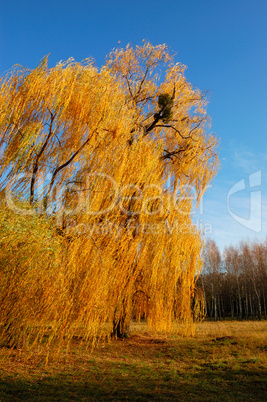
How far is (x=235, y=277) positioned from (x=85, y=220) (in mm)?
27975

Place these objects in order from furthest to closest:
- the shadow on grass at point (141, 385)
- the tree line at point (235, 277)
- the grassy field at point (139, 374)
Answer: the tree line at point (235, 277)
the grassy field at point (139, 374)
the shadow on grass at point (141, 385)

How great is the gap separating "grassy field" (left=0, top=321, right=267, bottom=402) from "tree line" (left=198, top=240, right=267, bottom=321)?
2194 centimetres

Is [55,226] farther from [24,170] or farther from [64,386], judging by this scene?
[64,386]

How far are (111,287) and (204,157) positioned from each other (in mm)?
5487

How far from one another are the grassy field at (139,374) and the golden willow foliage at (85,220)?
650mm

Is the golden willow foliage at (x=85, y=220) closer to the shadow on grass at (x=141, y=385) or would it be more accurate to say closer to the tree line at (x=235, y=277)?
the shadow on grass at (x=141, y=385)

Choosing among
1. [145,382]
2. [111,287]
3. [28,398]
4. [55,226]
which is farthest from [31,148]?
[145,382]

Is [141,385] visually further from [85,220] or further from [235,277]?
[235,277]

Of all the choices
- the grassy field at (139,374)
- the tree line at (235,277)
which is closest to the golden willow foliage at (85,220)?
the grassy field at (139,374)

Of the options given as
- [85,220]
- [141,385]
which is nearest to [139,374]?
[141,385]

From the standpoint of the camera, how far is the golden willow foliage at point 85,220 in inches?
175

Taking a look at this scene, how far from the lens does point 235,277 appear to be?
1172 inches

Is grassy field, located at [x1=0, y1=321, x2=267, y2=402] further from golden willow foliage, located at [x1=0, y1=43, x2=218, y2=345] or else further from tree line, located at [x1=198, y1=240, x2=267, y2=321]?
tree line, located at [x1=198, y1=240, x2=267, y2=321]

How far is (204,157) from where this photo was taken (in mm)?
9391
